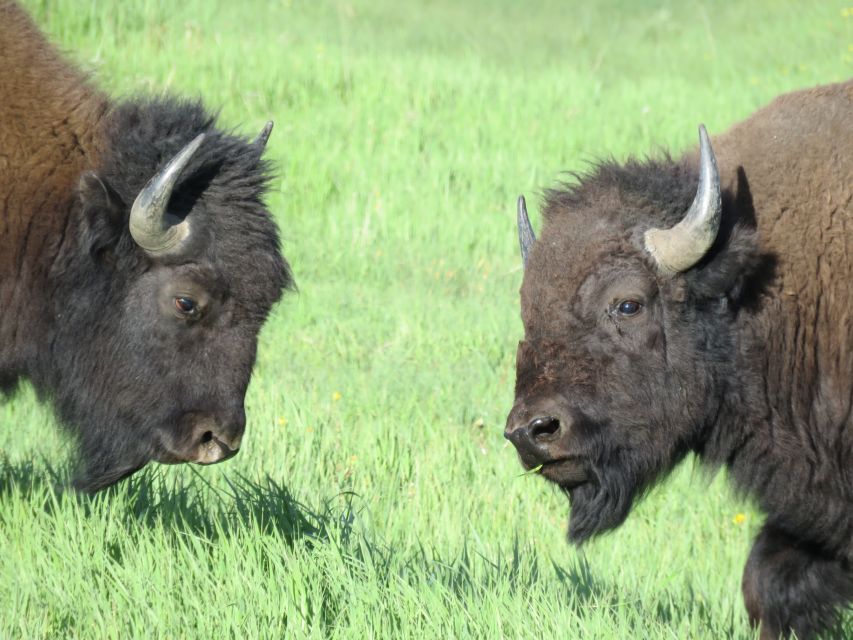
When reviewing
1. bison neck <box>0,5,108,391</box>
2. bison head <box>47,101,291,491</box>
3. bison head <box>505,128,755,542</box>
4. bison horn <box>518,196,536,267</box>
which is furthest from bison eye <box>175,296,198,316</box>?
bison horn <box>518,196,536,267</box>

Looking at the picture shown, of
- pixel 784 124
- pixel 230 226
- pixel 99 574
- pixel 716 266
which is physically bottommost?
pixel 99 574

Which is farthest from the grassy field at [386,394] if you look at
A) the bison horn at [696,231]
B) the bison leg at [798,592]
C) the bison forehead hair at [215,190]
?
the bison horn at [696,231]

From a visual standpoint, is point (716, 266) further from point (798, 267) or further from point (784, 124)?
point (784, 124)

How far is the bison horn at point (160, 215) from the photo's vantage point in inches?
180

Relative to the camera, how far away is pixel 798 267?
4.73m

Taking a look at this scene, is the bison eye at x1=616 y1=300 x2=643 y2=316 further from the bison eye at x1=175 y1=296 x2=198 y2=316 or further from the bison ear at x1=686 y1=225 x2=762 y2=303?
the bison eye at x1=175 y1=296 x2=198 y2=316

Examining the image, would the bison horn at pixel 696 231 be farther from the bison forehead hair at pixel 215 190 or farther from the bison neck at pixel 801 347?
the bison forehead hair at pixel 215 190

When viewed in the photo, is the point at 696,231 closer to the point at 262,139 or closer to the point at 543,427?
the point at 543,427

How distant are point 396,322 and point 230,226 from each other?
13.7ft

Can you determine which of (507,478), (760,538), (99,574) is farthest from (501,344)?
(99,574)

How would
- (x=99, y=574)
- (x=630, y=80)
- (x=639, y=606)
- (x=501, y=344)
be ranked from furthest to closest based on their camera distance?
1. (x=630, y=80)
2. (x=501, y=344)
3. (x=639, y=606)
4. (x=99, y=574)

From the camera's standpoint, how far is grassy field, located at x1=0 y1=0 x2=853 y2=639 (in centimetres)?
435

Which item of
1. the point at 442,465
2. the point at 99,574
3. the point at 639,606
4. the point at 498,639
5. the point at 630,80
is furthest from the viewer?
the point at 630,80

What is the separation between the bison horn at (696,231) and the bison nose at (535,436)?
2.51 feet
